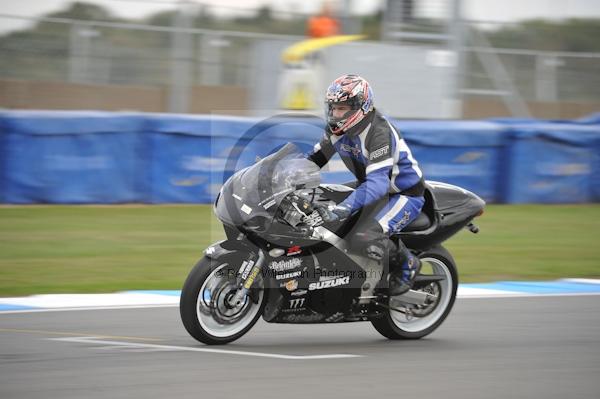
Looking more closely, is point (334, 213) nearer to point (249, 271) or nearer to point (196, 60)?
point (249, 271)

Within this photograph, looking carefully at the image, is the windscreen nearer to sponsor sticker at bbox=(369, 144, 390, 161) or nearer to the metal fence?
sponsor sticker at bbox=(369, 144, 390, 161)

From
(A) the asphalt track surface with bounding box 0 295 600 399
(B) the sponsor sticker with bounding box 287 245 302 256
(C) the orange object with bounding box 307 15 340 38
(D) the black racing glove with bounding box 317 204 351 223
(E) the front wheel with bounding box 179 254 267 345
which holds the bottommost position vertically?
(A) the asphalt track surface with bounding box 0 295 600 399

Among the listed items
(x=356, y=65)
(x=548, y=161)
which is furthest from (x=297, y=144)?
(x=356, y=65)

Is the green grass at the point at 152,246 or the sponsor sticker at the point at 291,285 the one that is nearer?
the sponsor sticker at the point at 291,285

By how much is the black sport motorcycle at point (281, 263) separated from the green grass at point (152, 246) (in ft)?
5.87

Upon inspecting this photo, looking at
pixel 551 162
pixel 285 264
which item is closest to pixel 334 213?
pixel 285 264

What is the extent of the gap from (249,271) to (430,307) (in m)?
1.70

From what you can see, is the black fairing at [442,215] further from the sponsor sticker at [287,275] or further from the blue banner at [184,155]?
the blue banner at [184,155]

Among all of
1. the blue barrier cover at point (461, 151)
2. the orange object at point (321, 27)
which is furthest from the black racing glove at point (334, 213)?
the orange object at point (321, 27)

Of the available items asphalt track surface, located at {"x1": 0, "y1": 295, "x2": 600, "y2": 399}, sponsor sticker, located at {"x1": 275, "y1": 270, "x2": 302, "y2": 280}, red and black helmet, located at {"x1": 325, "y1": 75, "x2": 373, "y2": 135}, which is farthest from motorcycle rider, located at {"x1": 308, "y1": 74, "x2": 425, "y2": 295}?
asphalt track surface, located at {"x1": 0, "y1": 295, "x2": 600, "y2": 399}

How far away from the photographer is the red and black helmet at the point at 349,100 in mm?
6324

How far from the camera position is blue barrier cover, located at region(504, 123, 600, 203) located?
47.7 feet

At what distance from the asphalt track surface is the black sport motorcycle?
0.85ft

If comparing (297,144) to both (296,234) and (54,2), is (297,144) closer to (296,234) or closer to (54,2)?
(296,234)
